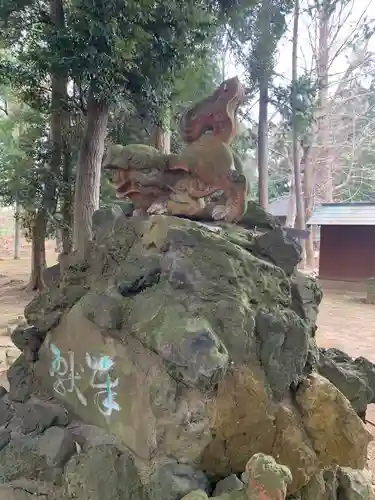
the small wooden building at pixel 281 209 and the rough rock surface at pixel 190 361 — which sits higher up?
the small wooden building at pixel 281 209

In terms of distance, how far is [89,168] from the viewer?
7.27 metres

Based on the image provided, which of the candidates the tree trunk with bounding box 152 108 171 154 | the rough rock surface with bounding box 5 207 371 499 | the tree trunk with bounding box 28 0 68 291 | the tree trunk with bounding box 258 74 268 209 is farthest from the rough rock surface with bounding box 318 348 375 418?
the tree trunk with bounding box 258 74 268 209

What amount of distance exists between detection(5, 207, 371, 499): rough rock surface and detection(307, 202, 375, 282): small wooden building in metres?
11.2

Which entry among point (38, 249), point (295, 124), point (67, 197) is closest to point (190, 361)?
point (67, 197)

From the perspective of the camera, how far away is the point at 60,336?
2.68 metres

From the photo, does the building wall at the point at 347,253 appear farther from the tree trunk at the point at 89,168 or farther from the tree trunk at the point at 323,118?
the tree trunk at the point at 89,168

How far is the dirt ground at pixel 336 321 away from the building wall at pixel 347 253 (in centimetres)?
110

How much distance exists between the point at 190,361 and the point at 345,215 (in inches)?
490

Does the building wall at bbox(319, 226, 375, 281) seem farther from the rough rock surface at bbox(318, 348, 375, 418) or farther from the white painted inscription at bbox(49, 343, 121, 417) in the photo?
the white painted inscription at bbox(49, 343, 121, 417)

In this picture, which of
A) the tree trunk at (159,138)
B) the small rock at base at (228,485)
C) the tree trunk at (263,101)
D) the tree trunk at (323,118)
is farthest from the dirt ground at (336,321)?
the tree trunk at (323,118)

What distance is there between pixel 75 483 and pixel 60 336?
82cm

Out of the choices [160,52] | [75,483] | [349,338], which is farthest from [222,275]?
[349,338]

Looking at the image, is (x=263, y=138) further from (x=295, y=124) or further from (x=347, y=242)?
(x=347, y=242)

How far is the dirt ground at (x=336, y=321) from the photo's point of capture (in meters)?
6.73
